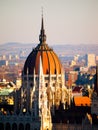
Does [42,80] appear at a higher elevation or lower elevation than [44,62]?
lower

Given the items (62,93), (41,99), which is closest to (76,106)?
(62,93)

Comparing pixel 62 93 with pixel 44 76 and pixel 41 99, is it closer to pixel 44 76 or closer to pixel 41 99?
pixel 44 76

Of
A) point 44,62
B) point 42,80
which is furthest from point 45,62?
point 42,80

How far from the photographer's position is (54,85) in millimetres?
83062

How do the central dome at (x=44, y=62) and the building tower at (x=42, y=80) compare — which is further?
the central dome at (x=44, y=62)

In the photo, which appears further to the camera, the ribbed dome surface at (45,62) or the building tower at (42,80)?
the ribbed dome surface at (45,62)

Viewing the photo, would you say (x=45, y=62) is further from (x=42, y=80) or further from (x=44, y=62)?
(x=42, y=80)

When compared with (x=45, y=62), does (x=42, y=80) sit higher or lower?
lower

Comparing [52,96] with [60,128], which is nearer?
[60,128]

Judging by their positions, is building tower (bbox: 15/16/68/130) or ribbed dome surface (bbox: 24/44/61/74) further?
ribbed dome surface (bbox: 24/44/61/74)

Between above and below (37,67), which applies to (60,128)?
below

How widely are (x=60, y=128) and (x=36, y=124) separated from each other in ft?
6.97

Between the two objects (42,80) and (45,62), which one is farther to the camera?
(45,62)

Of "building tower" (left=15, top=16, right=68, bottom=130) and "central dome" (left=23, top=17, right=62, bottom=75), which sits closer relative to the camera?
"building tower" (left=15, top=16, right=68, bottom=130)
